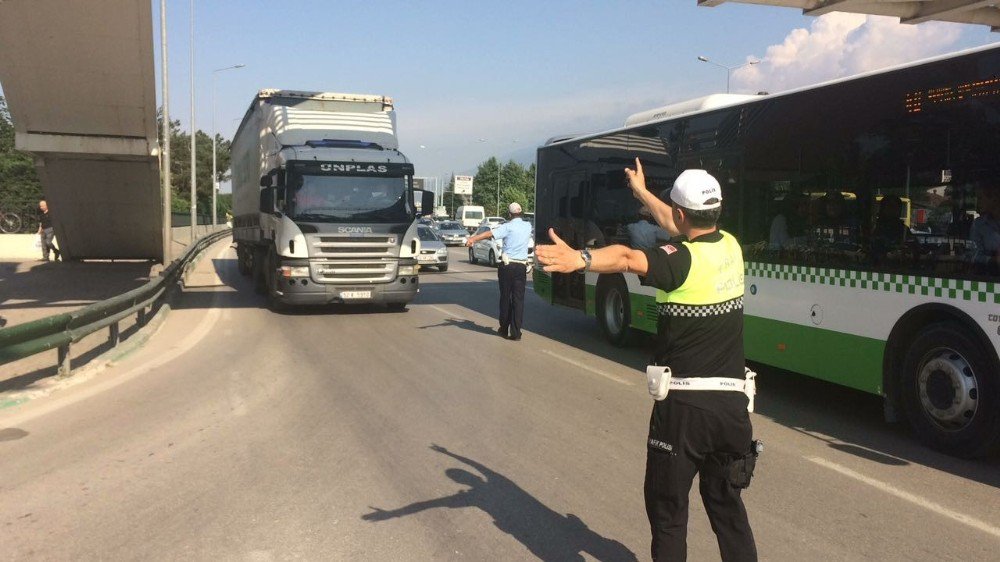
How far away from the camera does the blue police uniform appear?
39.9ft

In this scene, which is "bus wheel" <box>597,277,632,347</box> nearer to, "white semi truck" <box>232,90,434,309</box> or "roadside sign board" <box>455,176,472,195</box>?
"white semi truck" <box>232,90,434,309</box>

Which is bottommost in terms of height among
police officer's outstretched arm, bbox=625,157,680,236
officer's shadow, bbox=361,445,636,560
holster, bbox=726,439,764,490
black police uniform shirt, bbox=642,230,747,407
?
officer's shadow, bbox=361,445,636,560

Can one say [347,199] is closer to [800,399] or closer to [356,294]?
[356,294]

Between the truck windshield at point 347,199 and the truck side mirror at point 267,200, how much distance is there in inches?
20.7

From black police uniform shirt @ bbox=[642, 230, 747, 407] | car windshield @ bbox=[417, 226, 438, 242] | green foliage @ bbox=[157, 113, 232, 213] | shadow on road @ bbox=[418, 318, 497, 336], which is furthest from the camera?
green foliage @ bbox=[157, 113, 232, 213]

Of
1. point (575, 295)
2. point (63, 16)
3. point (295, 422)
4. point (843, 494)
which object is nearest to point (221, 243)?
point (63, 16)

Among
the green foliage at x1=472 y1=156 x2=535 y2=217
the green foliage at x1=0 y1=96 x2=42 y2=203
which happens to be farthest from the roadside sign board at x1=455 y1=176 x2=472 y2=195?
the green foliage at x1=0 y1=96 x2=42 y2=203

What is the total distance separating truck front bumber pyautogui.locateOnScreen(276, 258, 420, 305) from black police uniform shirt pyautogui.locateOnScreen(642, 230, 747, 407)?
1150 centimetres

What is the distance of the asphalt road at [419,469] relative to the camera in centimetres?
446

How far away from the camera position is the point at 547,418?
7367 mm

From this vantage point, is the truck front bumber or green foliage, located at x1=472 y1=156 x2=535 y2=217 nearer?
the truck front bumber

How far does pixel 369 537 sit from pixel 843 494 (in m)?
3.10

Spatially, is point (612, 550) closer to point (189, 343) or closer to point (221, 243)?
point (189, 343)

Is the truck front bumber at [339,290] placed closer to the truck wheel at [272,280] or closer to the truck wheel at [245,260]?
the truck wheel at [272,280]
